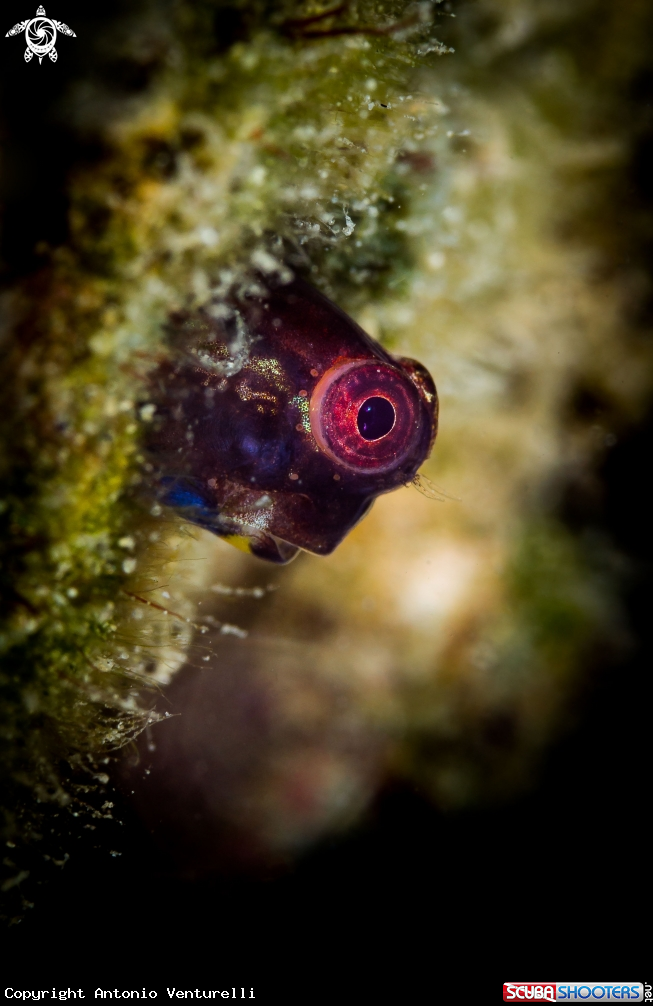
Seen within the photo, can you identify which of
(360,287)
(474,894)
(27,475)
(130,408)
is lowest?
(474,894)

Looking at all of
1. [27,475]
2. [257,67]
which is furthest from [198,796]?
[257,67]

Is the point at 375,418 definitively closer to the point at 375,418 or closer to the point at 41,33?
the point at 375,418

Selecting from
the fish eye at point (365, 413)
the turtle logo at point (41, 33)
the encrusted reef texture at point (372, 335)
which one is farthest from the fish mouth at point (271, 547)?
the turtle logo at point (41, 33)

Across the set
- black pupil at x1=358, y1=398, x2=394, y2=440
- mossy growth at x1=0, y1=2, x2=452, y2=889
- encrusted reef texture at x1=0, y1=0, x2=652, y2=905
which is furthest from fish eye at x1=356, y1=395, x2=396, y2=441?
mossy growth at x1=0, y1=2, x2=452, y2=889

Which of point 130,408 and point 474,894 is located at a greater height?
point 130,408

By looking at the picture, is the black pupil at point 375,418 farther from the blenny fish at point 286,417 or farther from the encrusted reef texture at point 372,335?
the encrusted reef texture at point 372,335

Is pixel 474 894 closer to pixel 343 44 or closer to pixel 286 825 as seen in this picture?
pixel 286 825
